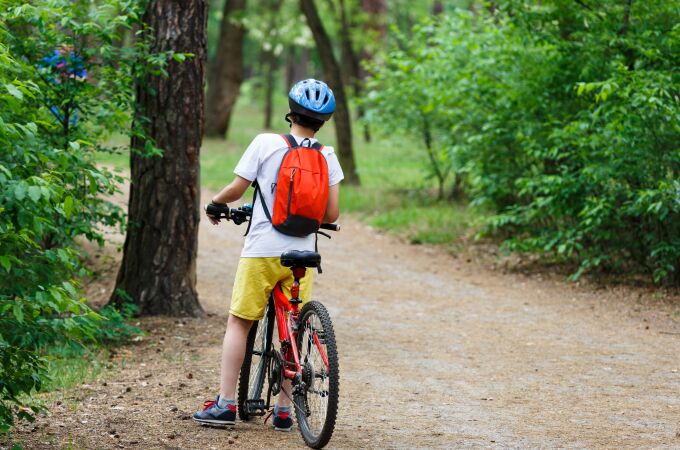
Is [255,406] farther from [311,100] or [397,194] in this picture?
[397,194]

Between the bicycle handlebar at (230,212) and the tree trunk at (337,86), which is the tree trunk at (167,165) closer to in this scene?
the bicycle handlebar at (230,212)

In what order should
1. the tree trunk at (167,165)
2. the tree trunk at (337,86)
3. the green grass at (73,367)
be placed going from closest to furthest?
the green grass at (73,367) < the tree trunk at (167,165) < the tree trunk at (337,86)

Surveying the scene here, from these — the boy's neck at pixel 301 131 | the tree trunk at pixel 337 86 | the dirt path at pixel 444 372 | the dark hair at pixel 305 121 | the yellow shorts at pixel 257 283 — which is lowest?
the dirt path at pixel 444 372

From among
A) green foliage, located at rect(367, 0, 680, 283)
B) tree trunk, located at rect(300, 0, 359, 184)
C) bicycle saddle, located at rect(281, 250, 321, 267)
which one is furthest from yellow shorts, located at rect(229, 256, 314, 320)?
tree trunk, located at rect(300, 0, 359, 184)

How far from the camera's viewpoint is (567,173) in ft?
35.5

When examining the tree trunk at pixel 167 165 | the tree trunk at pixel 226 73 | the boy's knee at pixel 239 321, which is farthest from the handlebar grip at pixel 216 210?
the tree trunk at pixel 226 73

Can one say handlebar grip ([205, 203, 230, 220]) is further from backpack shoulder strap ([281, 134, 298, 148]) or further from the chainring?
the chainring

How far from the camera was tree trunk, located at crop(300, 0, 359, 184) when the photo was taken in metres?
18.9

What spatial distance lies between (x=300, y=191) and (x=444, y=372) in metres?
2.86

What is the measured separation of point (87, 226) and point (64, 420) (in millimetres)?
2195

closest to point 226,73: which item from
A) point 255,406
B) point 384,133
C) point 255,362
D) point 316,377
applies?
point 384,133

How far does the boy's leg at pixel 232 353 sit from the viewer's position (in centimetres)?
527

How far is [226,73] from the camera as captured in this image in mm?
28500

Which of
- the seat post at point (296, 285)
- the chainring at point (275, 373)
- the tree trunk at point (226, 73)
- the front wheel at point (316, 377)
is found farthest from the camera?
the tree trunk at point (226, 73)
